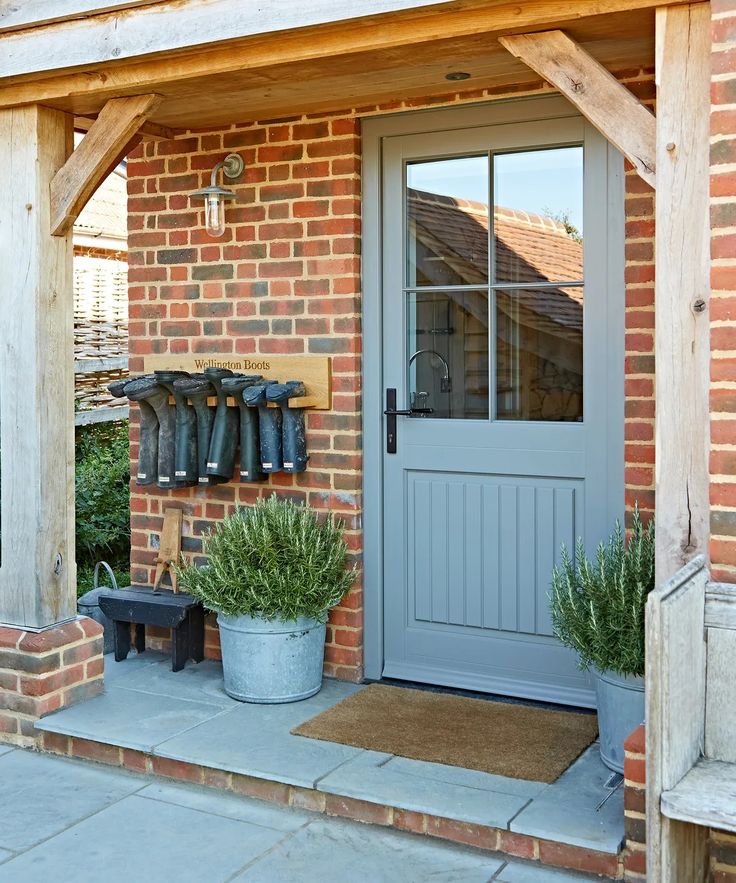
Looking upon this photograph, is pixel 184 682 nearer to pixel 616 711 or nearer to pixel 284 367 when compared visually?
pixel 284 367

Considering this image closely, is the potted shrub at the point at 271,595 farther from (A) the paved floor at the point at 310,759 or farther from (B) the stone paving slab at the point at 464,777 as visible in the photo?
(B) the stone paving slab at the point at 464,777

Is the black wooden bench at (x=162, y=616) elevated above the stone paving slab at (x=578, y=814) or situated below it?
above

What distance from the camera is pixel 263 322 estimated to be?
14.4 feet

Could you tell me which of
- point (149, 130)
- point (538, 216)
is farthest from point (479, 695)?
point (149, 130)

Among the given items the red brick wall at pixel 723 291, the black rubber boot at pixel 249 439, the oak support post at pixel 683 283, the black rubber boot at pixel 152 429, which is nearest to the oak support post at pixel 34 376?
the black rubber boot at pixel 152 429

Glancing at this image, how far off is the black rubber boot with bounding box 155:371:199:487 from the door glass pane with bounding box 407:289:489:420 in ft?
2.98

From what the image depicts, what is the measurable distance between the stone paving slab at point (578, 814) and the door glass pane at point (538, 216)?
5.74 ft

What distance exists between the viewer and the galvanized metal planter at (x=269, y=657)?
3.96 meters

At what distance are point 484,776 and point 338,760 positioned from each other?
18.9 inches

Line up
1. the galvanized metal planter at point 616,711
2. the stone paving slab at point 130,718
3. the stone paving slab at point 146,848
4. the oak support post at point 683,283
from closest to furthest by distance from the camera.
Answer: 1. the oak support post at point 683,283
2. the stone paving slab at point 146,848
3. the galvanized metal planter at point 616,711
4. the stone paving slab at point 130,718

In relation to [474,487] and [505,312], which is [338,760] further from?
[505,312]

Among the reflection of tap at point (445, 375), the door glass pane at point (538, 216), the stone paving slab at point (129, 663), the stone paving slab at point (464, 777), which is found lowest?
the stone paving slab at point (464, 777)

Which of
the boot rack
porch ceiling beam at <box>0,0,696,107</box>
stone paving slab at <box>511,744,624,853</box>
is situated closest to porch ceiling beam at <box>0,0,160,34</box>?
porch ceiling beam at <box>0,0,696,107</box>

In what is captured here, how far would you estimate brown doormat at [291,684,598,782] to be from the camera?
135 inches
